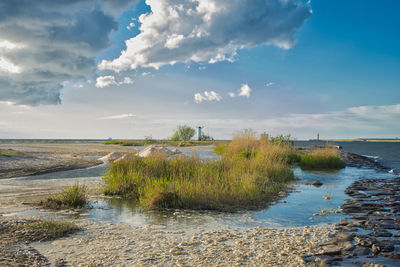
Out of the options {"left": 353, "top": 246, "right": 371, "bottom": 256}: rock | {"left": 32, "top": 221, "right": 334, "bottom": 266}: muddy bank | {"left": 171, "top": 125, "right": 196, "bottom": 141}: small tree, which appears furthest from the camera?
{"left": 171, "top": 125, "right": 196, "bottom": 141}: small tree

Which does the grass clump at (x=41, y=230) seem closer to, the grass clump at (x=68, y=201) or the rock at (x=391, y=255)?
the grass clump at (x=68, y=201)

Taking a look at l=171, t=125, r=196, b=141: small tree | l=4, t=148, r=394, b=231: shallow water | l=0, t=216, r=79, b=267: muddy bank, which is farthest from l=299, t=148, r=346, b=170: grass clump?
l=171, t=125, r=196, b=141: small tree

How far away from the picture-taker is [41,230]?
557 cm

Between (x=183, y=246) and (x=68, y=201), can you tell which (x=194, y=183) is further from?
(x=183, y=246)

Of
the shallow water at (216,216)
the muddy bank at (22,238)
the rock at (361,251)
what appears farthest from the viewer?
the shallow water at (216,216)

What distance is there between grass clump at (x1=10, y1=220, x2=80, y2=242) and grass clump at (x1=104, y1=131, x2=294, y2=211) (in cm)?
273

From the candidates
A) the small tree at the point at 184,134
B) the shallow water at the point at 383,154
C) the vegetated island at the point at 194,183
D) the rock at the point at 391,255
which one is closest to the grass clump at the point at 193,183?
the vegetated island at the point at 194,183

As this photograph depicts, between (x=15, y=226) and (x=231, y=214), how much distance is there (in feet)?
15.7

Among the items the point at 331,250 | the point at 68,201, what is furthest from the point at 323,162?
the point at 68,201

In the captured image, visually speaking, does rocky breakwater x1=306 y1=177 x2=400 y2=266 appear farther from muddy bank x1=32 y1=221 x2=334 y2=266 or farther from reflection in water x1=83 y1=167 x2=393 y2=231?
reflection in water x1=83 y1=167 x2=393 y2=231

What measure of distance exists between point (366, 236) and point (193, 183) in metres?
4.76

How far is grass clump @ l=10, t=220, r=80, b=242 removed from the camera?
5.34 metres

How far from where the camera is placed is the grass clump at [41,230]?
5341 mm

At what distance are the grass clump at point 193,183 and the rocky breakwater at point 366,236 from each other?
8.44 feet
